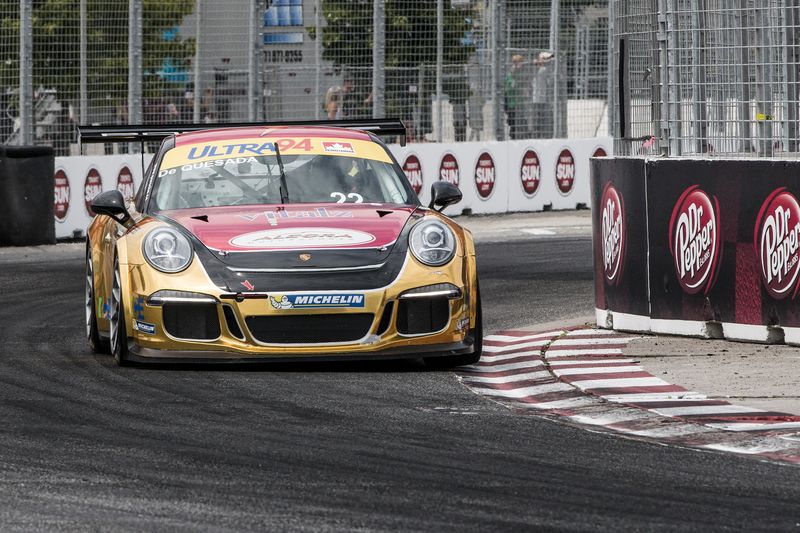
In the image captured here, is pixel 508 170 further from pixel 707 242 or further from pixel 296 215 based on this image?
pixel 296 215

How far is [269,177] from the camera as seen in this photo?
9.77 metres

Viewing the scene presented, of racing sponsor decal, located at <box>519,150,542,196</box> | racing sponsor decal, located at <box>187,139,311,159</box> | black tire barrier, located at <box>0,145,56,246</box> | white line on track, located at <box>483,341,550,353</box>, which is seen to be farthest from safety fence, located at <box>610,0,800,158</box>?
racing sponsor decal, located at <box>519,150,542,196</box>

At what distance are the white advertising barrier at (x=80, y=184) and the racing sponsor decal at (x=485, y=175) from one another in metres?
5.25

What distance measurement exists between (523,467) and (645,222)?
14.7 feet

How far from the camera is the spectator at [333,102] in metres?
21.3

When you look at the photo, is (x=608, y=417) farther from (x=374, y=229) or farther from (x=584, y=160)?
(x=584, y=160)

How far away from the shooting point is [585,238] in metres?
19.9

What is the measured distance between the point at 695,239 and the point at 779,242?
1.98ft

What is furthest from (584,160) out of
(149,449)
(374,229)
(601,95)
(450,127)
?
(149,449)

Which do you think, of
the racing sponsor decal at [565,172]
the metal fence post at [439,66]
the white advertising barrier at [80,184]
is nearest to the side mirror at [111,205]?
the white advertising barrier at [80,184]

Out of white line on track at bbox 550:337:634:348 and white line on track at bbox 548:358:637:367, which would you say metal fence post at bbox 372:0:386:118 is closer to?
white line on track at bbox 550:337:634:348

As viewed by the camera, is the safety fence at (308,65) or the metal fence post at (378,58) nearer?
the safety fence at (308,65)

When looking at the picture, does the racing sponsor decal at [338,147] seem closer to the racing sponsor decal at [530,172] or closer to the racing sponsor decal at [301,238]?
the racing sponsor decal at [301,238]

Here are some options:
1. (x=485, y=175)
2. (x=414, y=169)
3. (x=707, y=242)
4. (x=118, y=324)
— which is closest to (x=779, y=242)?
(x=707, y=242)
